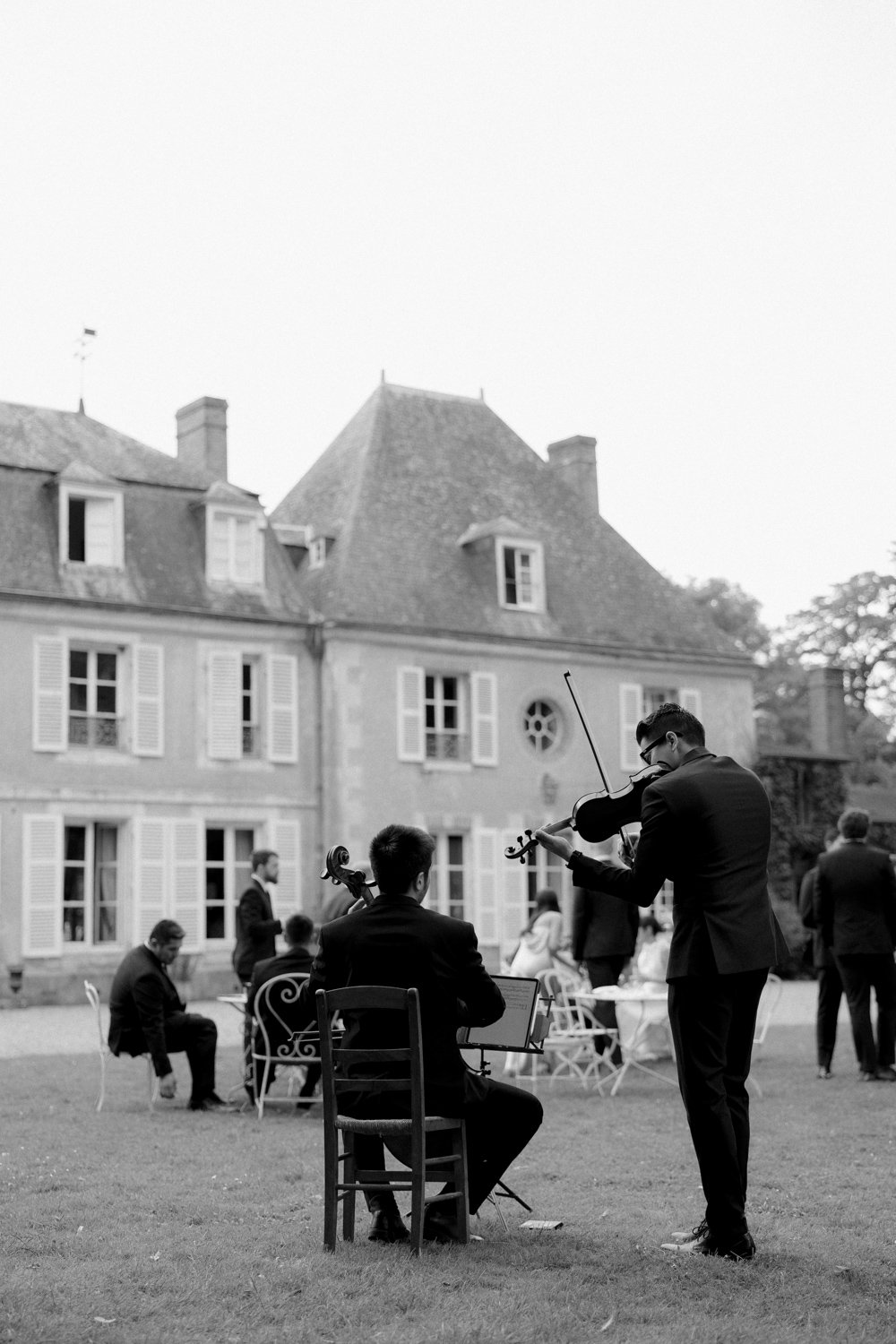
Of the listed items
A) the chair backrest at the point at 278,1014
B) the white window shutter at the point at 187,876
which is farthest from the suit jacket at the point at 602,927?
the white window shutter at the point at 187,876

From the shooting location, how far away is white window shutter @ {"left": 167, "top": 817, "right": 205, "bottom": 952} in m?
24.0

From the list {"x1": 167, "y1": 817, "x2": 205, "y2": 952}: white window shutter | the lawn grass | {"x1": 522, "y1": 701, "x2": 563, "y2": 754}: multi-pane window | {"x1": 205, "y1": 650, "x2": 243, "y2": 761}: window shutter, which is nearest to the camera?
the lawn grass

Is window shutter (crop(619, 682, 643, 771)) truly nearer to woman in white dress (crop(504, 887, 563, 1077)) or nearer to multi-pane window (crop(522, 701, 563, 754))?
multi-pane window (crop(522, 701, 563, 754))

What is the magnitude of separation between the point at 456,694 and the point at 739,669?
5.71 metres

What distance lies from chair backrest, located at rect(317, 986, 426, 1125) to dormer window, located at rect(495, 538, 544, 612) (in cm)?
2210

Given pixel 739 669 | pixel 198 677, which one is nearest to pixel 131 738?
pixel 198 677

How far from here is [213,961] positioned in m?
24.1

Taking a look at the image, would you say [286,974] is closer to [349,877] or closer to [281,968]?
[281,968]

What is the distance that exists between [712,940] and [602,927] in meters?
6.79

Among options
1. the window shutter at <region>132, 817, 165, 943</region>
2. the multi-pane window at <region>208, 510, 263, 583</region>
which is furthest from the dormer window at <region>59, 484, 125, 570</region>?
the window shutter at <region>132, 817, 165, 943</region>

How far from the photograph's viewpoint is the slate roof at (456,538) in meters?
26.8

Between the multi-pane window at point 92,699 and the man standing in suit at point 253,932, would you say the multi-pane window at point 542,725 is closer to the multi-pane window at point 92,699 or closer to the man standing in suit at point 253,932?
the multi-pane window at point 92,699

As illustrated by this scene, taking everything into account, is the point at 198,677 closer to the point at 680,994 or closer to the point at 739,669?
the point at 739,669

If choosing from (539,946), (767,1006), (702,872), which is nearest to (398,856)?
(702,872)
